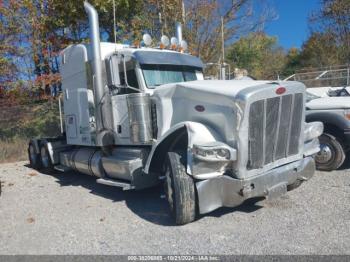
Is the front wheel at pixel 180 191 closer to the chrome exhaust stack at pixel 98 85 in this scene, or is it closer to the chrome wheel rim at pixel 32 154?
the chrome exhaust stack at pixel 98 85

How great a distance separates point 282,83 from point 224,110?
89cm

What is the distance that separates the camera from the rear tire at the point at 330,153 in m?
6.75

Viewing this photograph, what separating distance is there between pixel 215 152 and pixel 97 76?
9.92 ft

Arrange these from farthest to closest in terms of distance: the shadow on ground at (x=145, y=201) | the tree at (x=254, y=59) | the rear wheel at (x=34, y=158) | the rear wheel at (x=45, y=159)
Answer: the tree at (x=254, y=59)
the rear wheel at (x=34, y=158)
the rear wheel at (x=45, y=159)
the shadow on ground at (x=145, y=201)

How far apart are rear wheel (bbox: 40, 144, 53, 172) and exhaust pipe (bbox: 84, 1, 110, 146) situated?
3.21 m

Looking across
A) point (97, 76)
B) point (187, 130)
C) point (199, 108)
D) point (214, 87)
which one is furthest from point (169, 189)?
point (97, 76)

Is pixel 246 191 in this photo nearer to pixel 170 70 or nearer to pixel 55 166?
pixel 170 70

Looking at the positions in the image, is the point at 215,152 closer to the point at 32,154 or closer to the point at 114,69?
the point at 114,69

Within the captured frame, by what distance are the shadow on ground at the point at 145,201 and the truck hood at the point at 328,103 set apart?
276cm

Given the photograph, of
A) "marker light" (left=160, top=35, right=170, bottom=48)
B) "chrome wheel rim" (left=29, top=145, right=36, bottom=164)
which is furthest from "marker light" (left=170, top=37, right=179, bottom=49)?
"chrome wheel rim" (left=29, top=145, right=36, bottom=164)

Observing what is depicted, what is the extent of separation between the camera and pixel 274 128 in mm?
4496

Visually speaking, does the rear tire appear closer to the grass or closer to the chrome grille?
the chrome grille

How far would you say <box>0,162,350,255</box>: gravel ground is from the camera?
13.2 ft

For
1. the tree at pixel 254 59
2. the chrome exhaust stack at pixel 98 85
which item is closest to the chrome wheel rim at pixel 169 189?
the chrome exhaust stack at pixel 98 85
